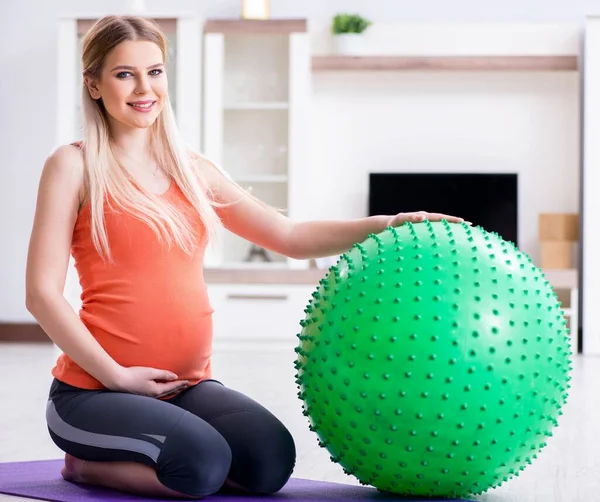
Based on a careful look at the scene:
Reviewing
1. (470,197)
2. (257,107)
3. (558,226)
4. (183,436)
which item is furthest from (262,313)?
(183,436)

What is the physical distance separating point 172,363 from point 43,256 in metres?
0.33

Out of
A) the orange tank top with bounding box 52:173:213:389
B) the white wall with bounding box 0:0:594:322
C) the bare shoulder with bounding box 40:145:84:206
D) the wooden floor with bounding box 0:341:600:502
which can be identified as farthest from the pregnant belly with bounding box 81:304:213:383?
the white wall with bounding box 0:0:594:322

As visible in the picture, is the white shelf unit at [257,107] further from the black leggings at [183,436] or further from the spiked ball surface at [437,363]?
the spiked ball surface at [437,363]

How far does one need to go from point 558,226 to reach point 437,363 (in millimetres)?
4277

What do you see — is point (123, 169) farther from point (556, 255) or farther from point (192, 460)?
point (556, 255)

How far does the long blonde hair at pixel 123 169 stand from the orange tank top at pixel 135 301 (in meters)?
0.03

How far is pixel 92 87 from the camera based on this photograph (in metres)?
1.99

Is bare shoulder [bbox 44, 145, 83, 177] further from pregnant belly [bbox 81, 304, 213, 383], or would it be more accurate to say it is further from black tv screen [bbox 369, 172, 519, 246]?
black tv screen [bbox 369, 172, 519, 246]

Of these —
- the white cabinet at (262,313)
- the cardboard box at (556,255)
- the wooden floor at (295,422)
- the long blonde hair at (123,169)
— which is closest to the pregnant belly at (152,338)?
the long blonde hair at (123,169)

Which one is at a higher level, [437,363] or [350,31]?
[350,31]

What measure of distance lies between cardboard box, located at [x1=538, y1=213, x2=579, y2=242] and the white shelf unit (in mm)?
1422

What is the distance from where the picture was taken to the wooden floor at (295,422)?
2.13 meters

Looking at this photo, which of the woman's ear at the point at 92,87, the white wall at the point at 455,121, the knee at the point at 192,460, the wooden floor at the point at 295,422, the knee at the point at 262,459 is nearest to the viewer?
the knee at the point at 192,460

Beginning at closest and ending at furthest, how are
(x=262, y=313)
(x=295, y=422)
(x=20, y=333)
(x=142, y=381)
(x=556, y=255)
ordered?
(x=142, y=381) → (x=295, y=422) → (x=262, y=313) → (x=556, y=255) → (x=20, y=333)
